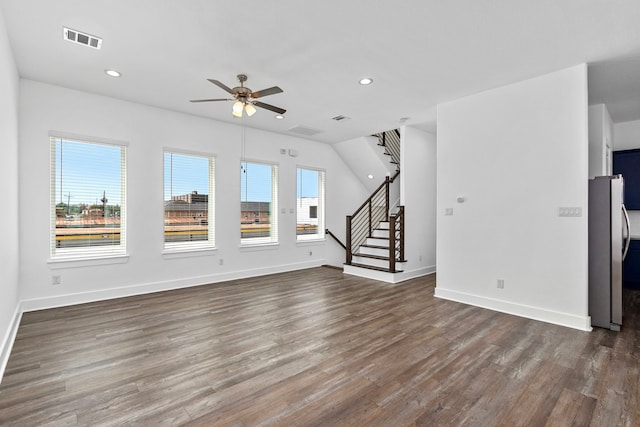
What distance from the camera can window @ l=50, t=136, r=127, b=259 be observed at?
4.45 meters

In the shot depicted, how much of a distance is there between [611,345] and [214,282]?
5550mm

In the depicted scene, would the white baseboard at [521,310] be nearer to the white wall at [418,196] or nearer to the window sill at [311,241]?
the white wall at [418,196]

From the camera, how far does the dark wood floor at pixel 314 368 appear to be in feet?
6.81

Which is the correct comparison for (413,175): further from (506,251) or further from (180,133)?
(180,133)

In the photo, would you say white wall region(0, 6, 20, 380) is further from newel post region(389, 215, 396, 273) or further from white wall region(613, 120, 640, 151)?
white wall region(613, 120, 640, 151)

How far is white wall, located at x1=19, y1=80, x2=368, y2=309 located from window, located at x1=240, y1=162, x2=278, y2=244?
18 cm

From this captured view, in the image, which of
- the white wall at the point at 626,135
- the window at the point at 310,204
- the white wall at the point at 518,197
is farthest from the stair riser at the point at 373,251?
the white wall at the point at 626,135

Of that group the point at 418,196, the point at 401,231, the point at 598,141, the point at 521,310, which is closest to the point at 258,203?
the point at 401,231

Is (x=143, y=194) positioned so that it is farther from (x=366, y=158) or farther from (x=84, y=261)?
(x=366, y=158)

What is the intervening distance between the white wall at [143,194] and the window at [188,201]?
153 mm

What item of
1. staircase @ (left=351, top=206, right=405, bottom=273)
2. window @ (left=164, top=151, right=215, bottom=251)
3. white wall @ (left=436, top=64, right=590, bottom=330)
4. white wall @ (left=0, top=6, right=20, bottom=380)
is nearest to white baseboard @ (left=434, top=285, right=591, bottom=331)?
white wall @ (left=436, top=64, right=590, bottom=330)

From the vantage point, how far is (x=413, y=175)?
625cm

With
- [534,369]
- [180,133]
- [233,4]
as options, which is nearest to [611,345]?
[534,369]

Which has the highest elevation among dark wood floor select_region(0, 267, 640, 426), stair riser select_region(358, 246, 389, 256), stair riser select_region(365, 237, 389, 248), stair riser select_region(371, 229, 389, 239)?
stair riser select_region(371, 229, 389, 239)
